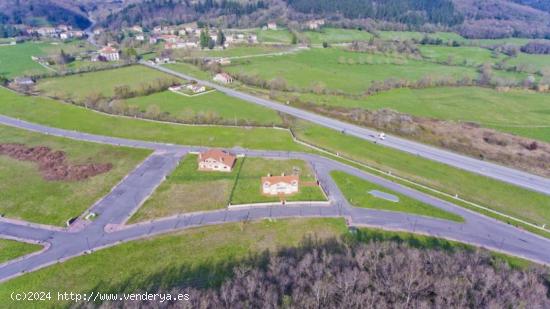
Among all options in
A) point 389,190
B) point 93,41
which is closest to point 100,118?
point 389,190

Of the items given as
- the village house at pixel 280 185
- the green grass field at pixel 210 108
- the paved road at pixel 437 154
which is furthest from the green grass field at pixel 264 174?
the paved road at pixel 437 154

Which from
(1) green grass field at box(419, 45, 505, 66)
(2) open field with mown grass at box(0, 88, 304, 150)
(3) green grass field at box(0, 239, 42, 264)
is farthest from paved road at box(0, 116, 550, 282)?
(1) green grass field at box(419, 45, 505, 66)

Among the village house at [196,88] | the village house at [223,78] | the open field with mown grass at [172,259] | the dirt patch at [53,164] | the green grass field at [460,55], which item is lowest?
the open field with mown grass at [172,259]

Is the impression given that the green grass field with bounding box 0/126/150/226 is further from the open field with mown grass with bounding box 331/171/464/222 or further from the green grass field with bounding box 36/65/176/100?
the open field with mown grass with bounding box 331/171/464/222

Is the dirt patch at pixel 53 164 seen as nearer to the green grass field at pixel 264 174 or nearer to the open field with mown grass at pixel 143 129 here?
the open field with mown grass at pixel 143 129

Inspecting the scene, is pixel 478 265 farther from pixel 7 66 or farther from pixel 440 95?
pixel 7 66

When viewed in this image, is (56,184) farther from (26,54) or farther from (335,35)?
(335,35)

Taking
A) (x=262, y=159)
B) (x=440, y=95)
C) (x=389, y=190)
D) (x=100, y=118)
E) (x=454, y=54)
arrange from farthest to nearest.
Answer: (x=454, y=54)
(x=440, y=95)
(x=100, y=118)
(x=262, y=159)
(x=389, y=190)
